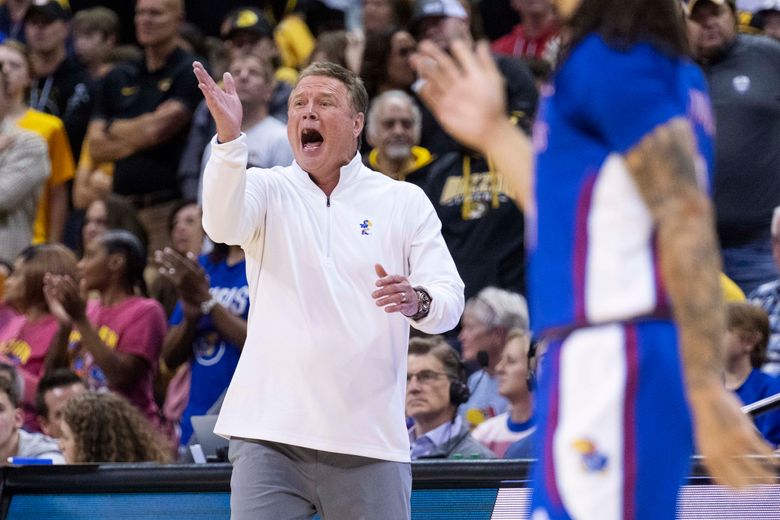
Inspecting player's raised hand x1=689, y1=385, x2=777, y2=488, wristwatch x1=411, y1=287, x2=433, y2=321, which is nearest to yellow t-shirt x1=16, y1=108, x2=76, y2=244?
wristwatch x1=411, y1=287, x2=433, y2=321

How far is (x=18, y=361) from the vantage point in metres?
8.43

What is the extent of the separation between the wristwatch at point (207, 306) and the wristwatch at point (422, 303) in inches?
138

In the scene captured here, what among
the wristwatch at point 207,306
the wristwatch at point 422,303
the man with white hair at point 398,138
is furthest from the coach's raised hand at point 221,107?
the man with white hair at point 398,138

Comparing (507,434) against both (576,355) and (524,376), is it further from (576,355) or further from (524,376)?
(576,355)

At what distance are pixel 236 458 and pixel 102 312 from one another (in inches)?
167

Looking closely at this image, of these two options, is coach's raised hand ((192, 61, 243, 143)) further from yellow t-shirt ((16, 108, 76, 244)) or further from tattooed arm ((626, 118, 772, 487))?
yellow t-shirt ((16, 108, 76, 244))

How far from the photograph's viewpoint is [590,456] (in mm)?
2732

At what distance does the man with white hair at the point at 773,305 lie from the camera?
7066mm

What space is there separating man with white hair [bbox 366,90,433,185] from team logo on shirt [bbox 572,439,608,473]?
5884 mm

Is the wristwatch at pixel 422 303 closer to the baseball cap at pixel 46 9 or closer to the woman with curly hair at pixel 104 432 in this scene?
the woman with curly hair at pixel 104 432

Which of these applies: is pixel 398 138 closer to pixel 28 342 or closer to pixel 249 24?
pixel 249 24

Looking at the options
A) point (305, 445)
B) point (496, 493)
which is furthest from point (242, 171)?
point (496, 493)

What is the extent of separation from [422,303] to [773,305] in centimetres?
355

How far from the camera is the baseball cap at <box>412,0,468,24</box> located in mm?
9289
